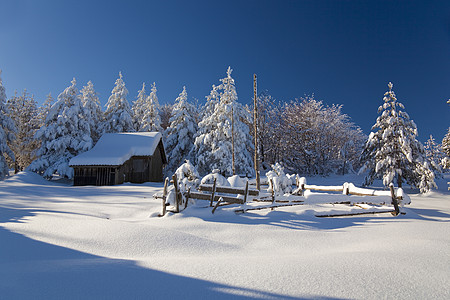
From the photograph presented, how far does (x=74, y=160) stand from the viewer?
24.4 meters

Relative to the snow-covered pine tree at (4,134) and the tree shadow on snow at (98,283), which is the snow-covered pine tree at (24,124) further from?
the tree shadow on snow at (98,283)

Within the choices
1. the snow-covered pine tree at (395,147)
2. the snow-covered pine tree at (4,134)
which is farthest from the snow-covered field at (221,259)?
the snow-covered pine tree at (4,134)

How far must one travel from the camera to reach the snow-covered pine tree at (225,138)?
2879cm

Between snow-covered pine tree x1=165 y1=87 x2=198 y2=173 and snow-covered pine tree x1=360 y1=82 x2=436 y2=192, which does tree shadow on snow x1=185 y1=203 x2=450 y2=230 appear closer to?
snow-covered pine tree x1=360 y1=82 x2=436 y2=192

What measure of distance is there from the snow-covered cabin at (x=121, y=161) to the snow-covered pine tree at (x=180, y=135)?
11.6ft

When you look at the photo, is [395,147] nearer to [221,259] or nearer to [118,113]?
[221,259]

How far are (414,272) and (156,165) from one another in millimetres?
27262

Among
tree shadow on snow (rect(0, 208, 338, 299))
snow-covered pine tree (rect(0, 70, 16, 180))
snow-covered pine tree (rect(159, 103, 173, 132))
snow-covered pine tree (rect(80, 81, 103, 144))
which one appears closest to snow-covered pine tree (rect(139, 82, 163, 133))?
snow-covered pine tree (rect(80, 81, 103, 144))

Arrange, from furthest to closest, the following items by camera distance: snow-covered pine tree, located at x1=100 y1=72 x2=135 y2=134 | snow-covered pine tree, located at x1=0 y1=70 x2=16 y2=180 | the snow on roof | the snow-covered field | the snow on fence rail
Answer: snow-covered pine tree, located at x1=100 y1=72 x2=135 y2=134 → snow-covered pine tree, located at x1=0 y1=70 x2=16 y2=180 → the snow on roof → the snow on fence rail → the snow-covered field

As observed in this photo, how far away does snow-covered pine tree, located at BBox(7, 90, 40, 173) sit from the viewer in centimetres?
3581

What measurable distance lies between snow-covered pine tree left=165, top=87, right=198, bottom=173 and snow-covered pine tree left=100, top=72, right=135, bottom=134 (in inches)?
260

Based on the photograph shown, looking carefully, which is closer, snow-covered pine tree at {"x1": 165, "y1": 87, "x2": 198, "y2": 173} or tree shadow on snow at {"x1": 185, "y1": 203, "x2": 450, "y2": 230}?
tree shadow on snow at {"x1": 185, "y1": 203, "x2": 450, "y2": 230}

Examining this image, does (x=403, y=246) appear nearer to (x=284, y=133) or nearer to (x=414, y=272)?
(x=414, y=272)

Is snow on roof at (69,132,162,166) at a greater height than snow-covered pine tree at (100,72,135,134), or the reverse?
snow-covered pine tree at (100,72,135,134)
